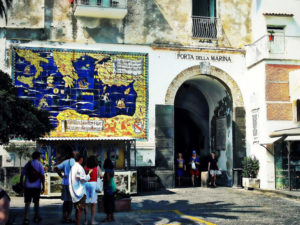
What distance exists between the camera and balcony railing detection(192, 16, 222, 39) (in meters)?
21.7

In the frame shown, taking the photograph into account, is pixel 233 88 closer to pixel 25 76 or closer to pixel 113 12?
pixel 113 12

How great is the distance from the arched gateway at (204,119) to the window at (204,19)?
Answer: 1543mm

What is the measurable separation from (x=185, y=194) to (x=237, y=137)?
469 centimetres

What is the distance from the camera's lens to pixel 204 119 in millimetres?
25016

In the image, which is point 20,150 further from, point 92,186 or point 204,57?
point 204,57

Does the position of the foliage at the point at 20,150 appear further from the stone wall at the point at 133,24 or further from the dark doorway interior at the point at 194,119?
the dark doorway interior at the point at 194,119

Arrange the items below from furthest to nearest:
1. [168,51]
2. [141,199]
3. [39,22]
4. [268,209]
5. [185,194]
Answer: [168,51]
[39,22]
[185,194]
[141,199]
[268,209]

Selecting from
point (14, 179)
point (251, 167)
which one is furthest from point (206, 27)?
point (14, 179)

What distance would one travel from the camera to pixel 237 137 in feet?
70.7

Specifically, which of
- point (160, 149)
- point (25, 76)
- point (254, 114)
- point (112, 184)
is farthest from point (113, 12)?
point (112, 184)

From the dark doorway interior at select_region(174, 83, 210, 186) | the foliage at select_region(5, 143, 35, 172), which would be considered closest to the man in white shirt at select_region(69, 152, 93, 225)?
the foliage at select_region(5, 143, 35, 172)

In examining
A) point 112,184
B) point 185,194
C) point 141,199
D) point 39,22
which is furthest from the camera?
point 39,22

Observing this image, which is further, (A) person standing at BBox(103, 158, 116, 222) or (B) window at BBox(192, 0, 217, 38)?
(B) window at BBox(192, 0, 217, 38)

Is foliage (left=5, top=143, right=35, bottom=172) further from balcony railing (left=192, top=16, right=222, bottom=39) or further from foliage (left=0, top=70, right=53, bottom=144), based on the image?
balcony railing (left=192, top=16, right=222, bottom=39)
